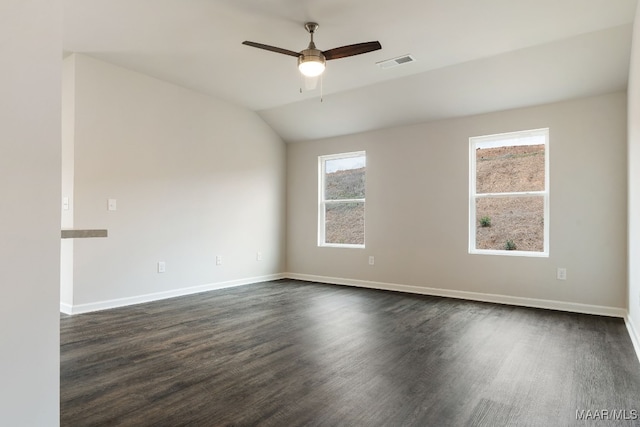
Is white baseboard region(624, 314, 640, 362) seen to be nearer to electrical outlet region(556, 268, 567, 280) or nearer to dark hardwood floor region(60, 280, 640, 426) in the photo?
dark hardwood floor region(60, 280, 640, 426)

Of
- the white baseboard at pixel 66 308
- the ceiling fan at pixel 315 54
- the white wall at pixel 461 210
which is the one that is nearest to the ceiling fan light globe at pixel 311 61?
the ceiling fan at pixel 315 54

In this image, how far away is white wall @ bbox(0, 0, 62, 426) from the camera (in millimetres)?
1018

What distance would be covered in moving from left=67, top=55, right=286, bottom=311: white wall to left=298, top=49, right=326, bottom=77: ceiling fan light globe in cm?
243

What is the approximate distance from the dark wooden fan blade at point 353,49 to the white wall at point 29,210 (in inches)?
87.8

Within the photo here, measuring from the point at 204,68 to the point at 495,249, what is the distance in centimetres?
413

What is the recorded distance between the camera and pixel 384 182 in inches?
220

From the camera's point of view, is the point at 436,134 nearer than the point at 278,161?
Yes

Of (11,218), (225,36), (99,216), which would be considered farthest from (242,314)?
(11,218)

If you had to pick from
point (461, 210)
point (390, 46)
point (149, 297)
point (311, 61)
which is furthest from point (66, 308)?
point (461, 210)

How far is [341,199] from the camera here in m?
6.14

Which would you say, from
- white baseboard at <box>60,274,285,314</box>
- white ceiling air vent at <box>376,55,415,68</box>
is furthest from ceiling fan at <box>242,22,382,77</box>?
white baseboard at <box>60,274,285,314</box>

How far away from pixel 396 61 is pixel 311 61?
1.34m

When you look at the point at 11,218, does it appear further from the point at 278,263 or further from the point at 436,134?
the point at 278,263

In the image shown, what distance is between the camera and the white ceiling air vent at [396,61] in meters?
3.92
